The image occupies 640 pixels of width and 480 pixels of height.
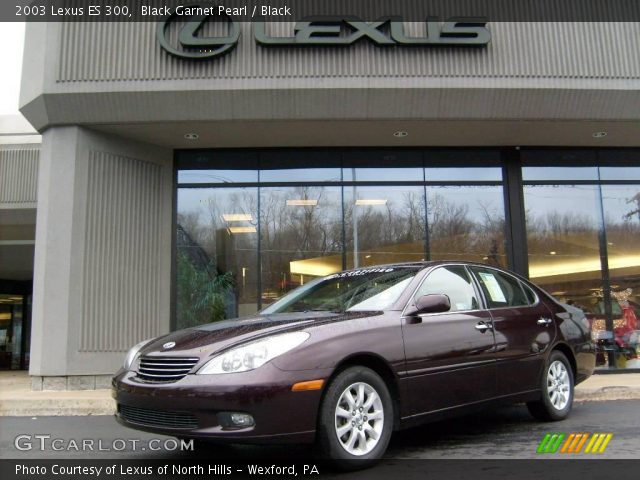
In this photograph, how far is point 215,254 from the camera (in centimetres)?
1152

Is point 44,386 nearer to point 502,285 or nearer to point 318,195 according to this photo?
point 318,195

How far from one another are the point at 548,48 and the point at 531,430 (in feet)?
23.6

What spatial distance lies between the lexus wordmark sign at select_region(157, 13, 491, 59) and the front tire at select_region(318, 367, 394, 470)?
7.14 metres

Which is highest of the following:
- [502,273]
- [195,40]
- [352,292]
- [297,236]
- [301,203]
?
[195,40]

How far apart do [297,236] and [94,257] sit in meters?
3.75

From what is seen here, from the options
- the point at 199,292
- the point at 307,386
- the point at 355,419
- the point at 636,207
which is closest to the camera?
the point at 307,386

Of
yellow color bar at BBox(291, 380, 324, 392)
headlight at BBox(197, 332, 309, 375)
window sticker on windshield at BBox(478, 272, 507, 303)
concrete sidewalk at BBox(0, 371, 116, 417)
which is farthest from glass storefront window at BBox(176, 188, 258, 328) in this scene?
yellow color bar at BBox(291, 380, 324, 392)

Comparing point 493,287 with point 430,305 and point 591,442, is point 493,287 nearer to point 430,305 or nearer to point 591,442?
point 430,305

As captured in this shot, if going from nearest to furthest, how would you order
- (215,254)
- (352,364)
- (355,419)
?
(355,419), (352,364), (215,254)

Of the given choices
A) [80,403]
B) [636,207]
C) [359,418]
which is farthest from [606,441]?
[636,207]

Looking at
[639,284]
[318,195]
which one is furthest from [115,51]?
[639,284]

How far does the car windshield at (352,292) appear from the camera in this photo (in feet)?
15.8

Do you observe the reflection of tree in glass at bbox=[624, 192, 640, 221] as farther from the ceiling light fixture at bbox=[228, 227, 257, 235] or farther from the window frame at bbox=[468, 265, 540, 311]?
the ceiling light fixture at bbox=[228, 227, 257, 235]

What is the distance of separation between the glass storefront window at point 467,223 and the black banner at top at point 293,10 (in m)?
3.28
